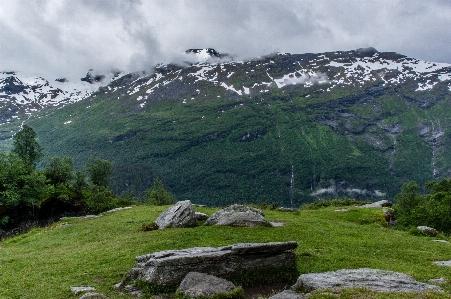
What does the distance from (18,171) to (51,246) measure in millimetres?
32250

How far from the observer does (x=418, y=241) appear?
1339 inches

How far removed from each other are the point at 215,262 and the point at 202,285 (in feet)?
8.31

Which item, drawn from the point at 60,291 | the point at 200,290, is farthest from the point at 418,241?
the point at 60,291

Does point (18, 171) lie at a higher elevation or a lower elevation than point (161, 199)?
higher

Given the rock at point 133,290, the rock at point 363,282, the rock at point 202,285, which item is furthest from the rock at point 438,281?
the rock at point 133,290

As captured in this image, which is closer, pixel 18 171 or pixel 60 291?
pixel 60 291

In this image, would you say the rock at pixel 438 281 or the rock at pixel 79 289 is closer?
the rock at pixel 438 281

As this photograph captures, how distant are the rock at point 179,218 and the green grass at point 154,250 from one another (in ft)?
8.50

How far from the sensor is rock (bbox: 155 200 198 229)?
128 ft

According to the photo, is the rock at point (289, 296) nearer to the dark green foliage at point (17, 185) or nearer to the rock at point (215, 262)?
the rock at point (215, 262)

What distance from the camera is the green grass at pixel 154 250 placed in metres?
21.9

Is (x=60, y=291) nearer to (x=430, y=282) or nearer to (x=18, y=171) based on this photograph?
(x=430, y=282)

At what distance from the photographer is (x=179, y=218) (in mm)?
39562

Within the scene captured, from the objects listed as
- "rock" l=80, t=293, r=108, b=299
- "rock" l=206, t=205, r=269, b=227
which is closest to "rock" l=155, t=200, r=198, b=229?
"rock" l=206, t=205, r=269, b=227
